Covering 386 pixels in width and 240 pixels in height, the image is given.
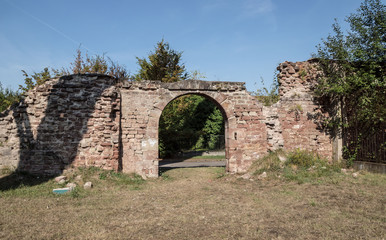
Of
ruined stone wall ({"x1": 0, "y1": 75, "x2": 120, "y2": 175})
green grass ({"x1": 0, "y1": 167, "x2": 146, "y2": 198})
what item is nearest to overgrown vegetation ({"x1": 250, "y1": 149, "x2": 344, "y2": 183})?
green grass ({"x1": 0, "y1": 167, "x2": 146, "y2": 198})

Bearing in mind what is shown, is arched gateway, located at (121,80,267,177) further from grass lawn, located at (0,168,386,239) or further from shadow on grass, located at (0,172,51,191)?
shadow on grass, located at (0,172,51,191)

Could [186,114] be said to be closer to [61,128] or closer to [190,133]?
[190,133]

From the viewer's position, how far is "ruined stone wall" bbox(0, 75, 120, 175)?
7.60m

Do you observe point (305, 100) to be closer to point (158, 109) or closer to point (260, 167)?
point (260, 167)

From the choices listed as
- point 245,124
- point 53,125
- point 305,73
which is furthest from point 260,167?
point 53,125

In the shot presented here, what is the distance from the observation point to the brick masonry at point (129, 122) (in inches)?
304

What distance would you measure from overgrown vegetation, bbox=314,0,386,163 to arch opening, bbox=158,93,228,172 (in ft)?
19.4

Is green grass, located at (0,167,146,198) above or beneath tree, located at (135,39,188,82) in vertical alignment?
beneath

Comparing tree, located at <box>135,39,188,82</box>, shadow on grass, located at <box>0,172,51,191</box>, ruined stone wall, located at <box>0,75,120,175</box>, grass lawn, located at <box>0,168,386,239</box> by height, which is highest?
tree, located at <box>135,39,188,82</box>

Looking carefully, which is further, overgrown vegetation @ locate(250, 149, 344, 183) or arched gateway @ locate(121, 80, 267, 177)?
arched gateway @ locate(121, 80, 267, 177)

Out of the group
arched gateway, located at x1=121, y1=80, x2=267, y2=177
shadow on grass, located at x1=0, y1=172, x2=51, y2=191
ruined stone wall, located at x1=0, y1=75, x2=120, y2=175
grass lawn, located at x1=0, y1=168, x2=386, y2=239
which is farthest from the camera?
arched gateway, located at x1=121, y1=80, x2=267, y2=177

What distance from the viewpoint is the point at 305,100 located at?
9.55m

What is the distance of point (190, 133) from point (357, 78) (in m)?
10.3

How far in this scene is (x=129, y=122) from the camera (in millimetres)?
8461
